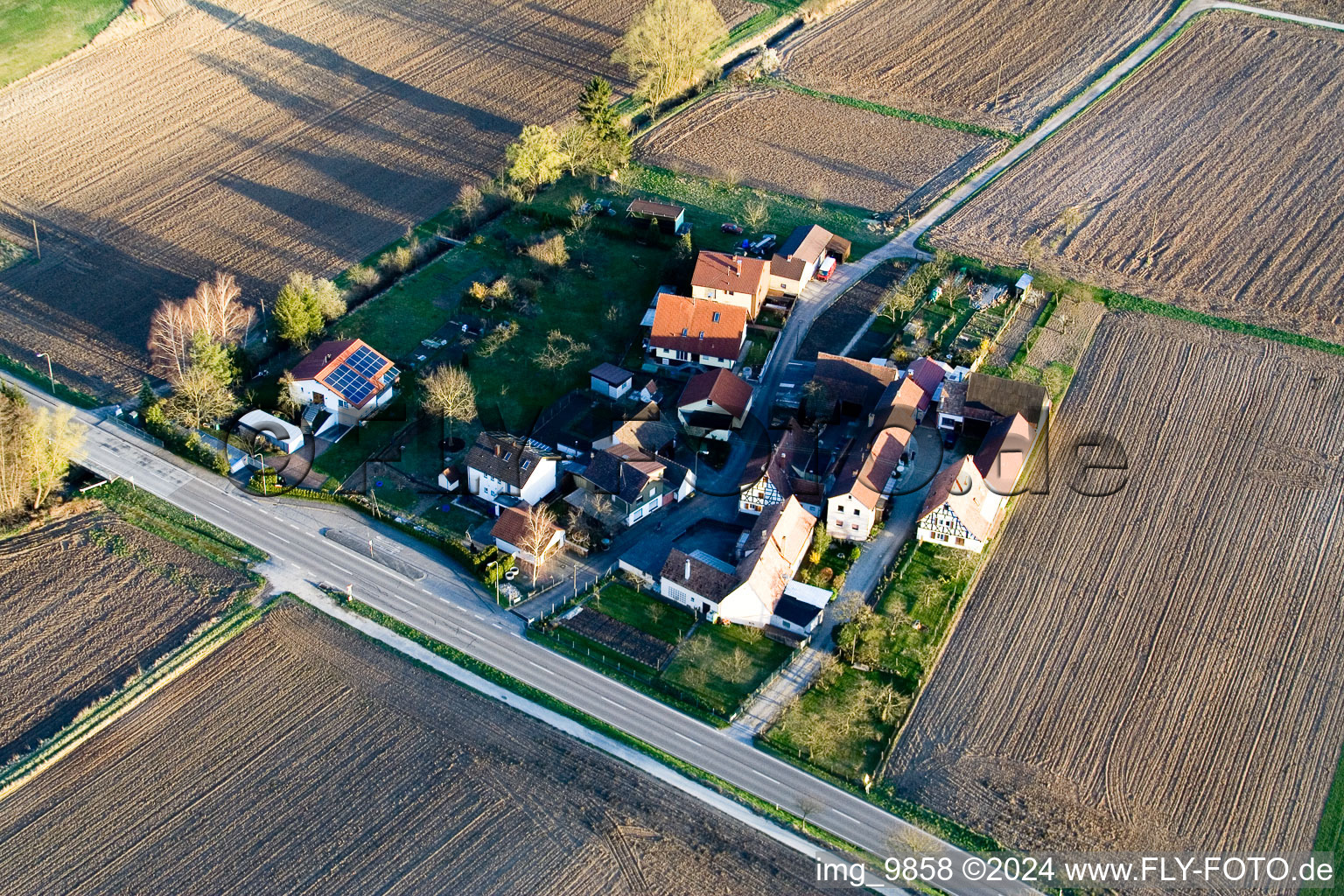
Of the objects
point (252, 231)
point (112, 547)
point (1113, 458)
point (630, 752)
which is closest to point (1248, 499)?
point (1113, 458)

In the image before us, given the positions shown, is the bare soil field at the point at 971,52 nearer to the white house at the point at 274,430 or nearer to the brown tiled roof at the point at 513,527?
the white house at the point at 274,430

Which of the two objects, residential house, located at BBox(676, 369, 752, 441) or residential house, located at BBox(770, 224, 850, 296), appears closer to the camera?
residential house, located at BBox(676, 369, 752, 441)

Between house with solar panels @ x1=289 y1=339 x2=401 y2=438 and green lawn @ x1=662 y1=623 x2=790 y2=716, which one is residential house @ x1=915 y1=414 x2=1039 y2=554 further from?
house with solar panels @ x1=289 y1=339 x2=401 y2=438

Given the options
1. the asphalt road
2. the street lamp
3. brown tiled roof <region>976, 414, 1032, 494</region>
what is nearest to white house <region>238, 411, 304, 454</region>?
the asphalt road

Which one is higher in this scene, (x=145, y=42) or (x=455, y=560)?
(x=145, y=42)

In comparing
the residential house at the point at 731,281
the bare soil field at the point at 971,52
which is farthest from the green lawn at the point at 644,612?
the bare soil field at the point at 971,52

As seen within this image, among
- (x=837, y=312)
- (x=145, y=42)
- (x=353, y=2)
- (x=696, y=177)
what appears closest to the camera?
(x=837, y=312)

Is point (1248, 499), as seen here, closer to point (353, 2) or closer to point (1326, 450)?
point (1326, 450)
